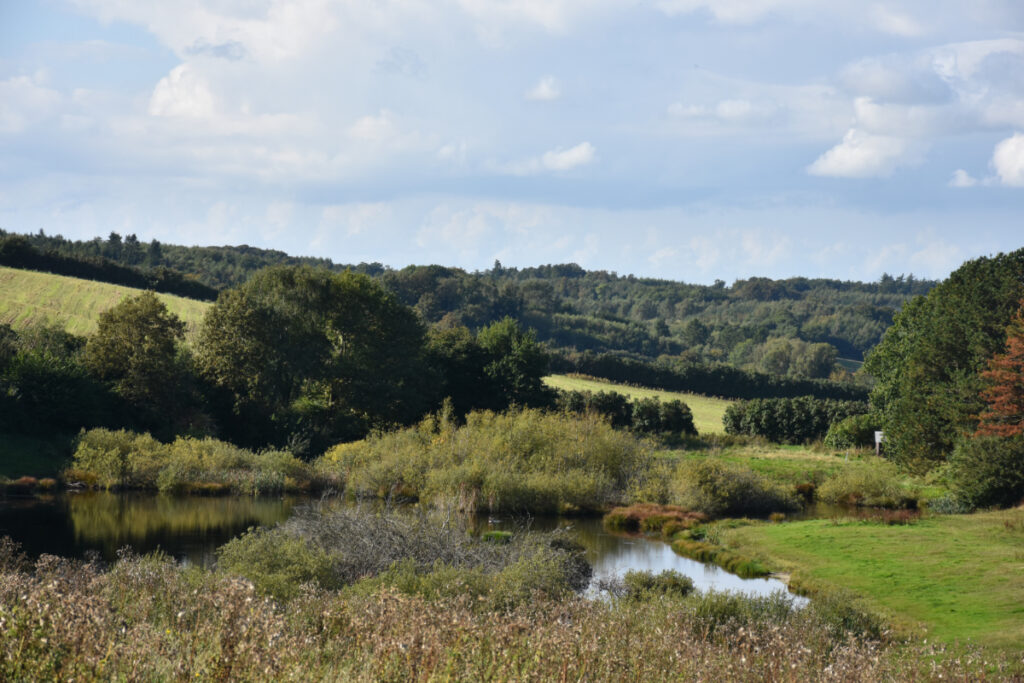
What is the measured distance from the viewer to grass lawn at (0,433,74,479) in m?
35.5

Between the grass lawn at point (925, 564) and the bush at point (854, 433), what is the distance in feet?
70.7

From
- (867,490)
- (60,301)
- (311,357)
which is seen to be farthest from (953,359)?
(60,301)

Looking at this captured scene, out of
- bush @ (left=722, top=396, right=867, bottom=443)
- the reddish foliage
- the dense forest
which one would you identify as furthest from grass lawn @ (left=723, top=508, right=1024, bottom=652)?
the dense forest

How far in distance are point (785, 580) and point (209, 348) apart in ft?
106

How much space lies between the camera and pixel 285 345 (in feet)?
152

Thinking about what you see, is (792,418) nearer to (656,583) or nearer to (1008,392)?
(1008,392)

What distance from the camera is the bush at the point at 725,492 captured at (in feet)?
122

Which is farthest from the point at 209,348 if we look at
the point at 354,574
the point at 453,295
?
the point at 453,295

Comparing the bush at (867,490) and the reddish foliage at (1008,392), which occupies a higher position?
the reddish foliage at (1008,392)

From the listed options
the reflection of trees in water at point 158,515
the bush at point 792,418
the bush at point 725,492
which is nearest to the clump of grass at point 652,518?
the bush at point 725,492

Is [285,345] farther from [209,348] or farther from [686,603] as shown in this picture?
[686,603]

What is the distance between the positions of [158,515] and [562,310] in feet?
361

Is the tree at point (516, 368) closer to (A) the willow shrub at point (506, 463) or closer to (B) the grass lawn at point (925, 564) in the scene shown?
(A) the willow shrub at point (506, 463)

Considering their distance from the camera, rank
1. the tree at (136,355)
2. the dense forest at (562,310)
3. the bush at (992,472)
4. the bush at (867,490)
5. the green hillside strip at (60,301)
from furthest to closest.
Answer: the dense forest at (562,310), the green hillside strip at (60,301), the tree at (136,355), the bush at (867,490), the bush at (992,472)
